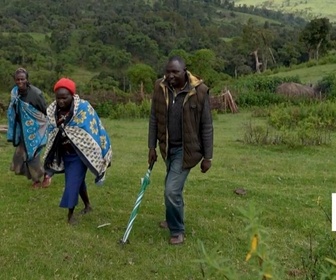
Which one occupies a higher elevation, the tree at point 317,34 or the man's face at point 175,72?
the man's face at point 175,72

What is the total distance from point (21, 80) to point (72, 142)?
5.07 feet

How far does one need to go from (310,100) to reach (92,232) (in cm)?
1797

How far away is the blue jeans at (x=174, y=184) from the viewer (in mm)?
5176

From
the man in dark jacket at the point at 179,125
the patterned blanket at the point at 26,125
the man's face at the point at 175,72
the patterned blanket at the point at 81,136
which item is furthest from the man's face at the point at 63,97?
the patterned blanket at the point at 26,125

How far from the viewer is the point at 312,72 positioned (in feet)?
107

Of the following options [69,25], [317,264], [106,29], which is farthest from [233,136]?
[69,25]

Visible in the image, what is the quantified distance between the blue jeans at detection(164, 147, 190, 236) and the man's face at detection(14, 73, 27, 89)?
98.0 inches

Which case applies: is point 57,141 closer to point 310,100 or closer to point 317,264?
point 317,264

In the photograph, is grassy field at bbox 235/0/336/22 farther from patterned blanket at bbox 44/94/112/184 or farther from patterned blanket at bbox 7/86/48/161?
patterned blanket at bbox 44/94/112/184

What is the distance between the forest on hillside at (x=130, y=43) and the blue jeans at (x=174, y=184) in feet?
102

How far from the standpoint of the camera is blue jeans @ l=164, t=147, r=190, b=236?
518cm

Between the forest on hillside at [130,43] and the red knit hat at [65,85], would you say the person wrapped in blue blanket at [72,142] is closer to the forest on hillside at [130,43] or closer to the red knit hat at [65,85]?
the red knit hat at [65,85]

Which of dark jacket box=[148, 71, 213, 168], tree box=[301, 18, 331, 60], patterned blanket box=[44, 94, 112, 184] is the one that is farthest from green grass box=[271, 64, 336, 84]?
dark jacket box=[148, 71, 213, 168]

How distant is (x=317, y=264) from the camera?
12.6 feet
